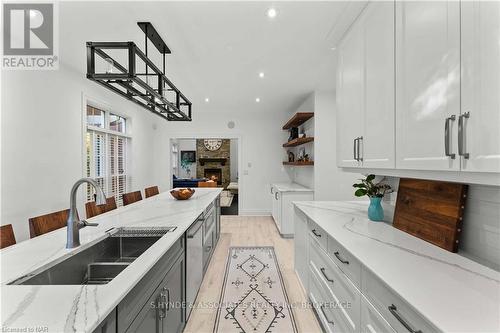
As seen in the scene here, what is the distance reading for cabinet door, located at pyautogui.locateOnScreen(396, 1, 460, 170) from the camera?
1.03 meters

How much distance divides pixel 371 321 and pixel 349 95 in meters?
1.62

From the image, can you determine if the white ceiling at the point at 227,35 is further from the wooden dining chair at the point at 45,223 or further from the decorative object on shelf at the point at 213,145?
the decorative object on shelf at the point at 213,145

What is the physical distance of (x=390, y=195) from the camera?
2100mm

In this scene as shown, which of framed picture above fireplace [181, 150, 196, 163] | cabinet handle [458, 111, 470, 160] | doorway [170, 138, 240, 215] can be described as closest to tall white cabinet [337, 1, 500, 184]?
cabinet handle [458, 111, 470, 160]

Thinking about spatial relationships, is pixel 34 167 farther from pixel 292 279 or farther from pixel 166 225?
pixel 292 279

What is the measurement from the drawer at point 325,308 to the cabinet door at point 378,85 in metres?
1.00

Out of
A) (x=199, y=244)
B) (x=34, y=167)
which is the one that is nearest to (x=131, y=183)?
(x=34, y=167)

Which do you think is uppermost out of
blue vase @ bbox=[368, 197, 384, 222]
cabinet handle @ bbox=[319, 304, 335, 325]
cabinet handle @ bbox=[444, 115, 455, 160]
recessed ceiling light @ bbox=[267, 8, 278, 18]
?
recessed ceiling light @ bbox=[267, 8, 278, 18]

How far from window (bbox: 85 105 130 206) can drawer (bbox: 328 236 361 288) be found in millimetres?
3694

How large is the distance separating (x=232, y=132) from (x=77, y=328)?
5.91 metres

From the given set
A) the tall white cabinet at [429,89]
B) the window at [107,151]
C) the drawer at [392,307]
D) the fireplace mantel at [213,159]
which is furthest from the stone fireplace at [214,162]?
the drawer at [392,307]

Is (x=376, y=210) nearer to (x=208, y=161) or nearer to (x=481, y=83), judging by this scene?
(x=481, y=83)

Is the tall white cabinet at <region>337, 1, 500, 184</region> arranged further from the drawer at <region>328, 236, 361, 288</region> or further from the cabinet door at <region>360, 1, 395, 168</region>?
the drawer at <region>328, 236, 361, 288</region>

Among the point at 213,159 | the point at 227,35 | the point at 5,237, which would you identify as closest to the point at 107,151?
the point at 5,237
